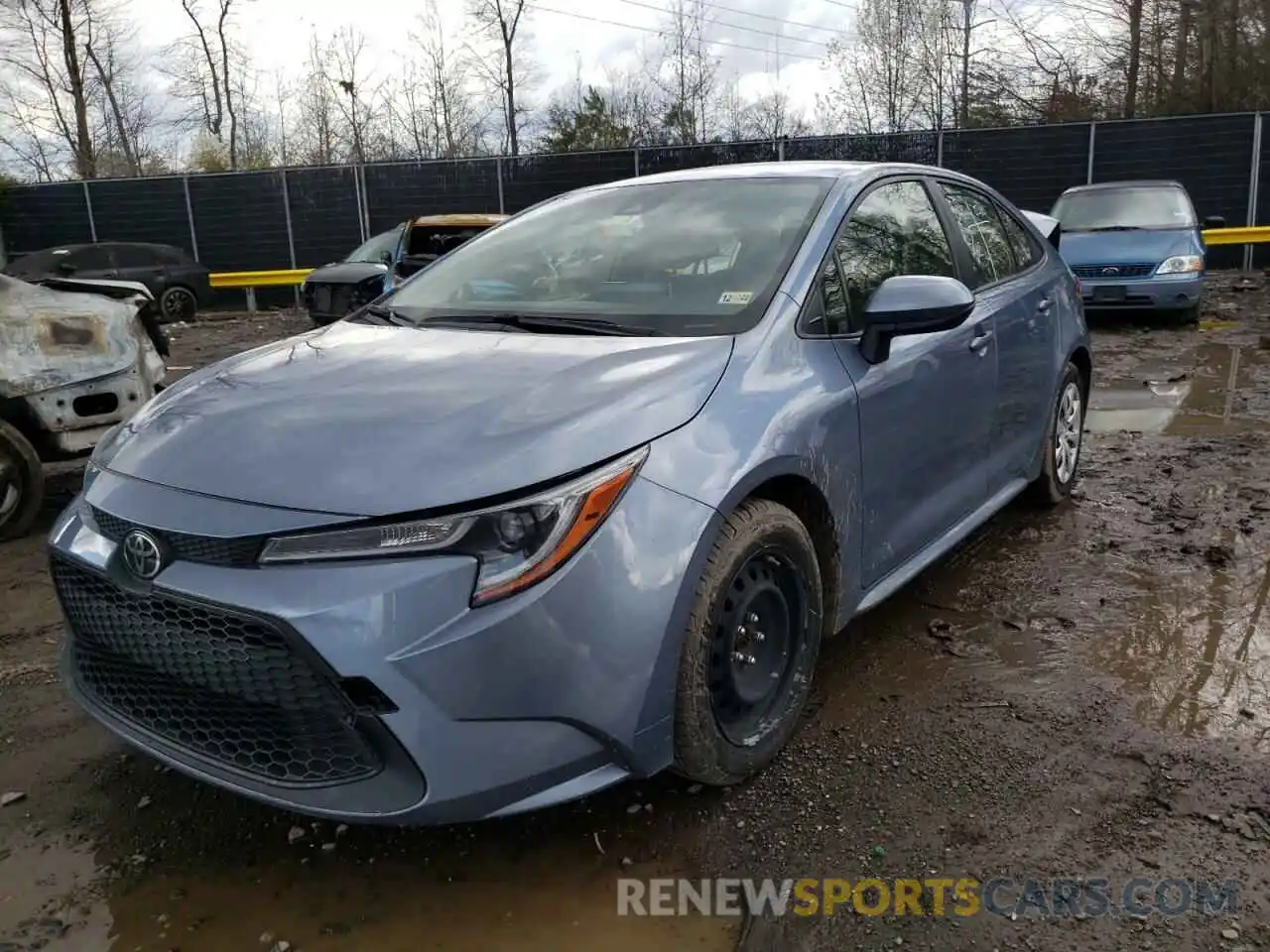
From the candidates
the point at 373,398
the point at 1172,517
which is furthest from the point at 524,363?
the point at 1172,517

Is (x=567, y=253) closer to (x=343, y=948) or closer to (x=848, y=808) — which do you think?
(x=848, y=808)

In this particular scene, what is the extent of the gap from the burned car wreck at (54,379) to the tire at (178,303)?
40.2 ft

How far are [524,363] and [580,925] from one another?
4.31 feet

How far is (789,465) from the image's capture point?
2564mm

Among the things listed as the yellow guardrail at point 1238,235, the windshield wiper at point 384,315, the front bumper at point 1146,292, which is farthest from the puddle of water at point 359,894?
the yellow guardrail at point 1238,235

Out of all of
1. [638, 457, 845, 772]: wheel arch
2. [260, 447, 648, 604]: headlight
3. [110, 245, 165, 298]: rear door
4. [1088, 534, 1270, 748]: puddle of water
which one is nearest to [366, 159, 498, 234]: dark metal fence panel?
[110, 245, 165, 298]: rear door

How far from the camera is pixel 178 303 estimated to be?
17.0 m

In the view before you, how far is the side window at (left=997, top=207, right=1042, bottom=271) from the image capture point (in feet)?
14.3

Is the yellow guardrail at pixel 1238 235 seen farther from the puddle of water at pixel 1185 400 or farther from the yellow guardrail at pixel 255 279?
the yellow guardrail at pixel 255 279

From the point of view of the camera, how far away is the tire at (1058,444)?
4547 mm

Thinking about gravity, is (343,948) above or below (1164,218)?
below

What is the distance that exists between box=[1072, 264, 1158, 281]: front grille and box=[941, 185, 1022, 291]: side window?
277 inches

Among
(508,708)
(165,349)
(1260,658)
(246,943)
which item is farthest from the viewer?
(165,349)

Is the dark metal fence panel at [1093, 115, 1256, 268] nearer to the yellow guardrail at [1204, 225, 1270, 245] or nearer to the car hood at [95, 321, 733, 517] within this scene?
the yellow guardrail at [1204, 225, 1270, 245]
